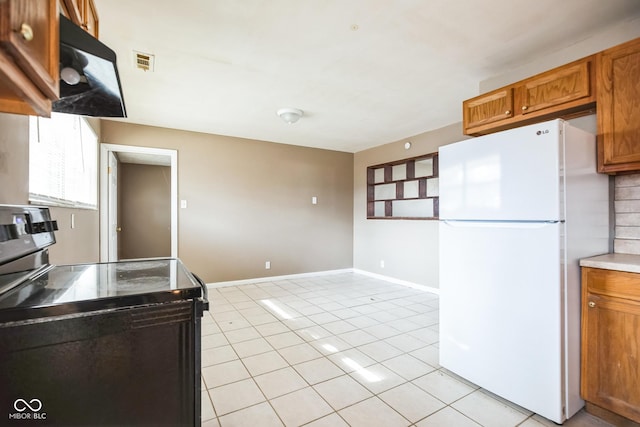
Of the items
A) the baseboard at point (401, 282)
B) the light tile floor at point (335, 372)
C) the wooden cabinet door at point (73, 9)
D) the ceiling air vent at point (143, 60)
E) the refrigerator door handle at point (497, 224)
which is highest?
the ceiling air vent at point (143, 60)

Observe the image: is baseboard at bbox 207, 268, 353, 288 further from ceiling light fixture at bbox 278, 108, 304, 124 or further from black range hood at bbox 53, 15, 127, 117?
black range hood at bbox 53, 15, 127, 117

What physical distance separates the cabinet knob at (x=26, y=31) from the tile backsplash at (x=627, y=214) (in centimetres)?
290

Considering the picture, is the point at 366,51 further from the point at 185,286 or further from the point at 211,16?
the point at 185,286

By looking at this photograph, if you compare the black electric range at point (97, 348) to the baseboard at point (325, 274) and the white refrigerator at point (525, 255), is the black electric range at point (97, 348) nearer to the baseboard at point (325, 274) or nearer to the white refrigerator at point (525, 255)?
the white refrigerator at point (525, 255)

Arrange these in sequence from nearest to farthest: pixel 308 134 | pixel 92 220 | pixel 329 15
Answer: pixel 329 15, pixel 92 220, pixel 308 134

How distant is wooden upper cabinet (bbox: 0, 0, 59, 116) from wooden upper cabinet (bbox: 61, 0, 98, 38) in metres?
0.47

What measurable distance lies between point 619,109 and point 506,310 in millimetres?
1390

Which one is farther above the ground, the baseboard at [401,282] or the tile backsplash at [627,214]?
the tile backsplash at [627,214]

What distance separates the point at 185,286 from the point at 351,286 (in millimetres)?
3848

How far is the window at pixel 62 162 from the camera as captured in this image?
5.47 feet

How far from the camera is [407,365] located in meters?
2.19

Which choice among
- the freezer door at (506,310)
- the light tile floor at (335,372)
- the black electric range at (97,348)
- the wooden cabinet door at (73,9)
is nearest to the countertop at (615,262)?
the freezer door at (506,310)

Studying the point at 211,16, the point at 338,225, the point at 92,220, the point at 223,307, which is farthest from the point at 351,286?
the point at 211,16

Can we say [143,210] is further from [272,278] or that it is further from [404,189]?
[404,189]
